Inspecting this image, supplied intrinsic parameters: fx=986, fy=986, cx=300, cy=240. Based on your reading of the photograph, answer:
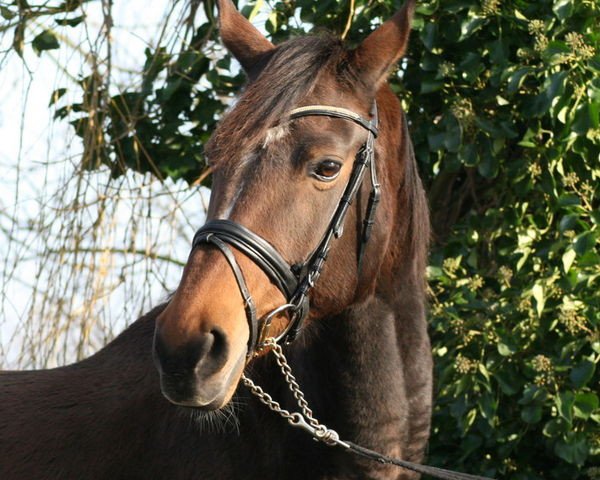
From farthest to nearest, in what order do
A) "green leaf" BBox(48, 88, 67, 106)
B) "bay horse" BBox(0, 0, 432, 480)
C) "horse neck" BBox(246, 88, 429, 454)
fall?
"green leaf" BBox(48, 88, 67, 106) → "horse neck" BBox(246, 88, 429, 454) → "bay horse" BBox(0, 0, 432, 480)

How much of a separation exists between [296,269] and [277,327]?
154 millimetres

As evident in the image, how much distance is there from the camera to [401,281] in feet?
9.46

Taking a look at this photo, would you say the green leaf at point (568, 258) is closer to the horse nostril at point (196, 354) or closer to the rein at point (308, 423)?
the rein at point (308, 423)

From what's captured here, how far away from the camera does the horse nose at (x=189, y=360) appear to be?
86.0 inches

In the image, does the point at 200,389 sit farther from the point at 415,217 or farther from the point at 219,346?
the point at 415,217

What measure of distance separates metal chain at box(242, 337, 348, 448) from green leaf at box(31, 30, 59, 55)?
8.18ft

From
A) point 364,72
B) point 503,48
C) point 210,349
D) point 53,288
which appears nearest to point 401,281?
point 364,72

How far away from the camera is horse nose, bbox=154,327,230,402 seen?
7.17ft

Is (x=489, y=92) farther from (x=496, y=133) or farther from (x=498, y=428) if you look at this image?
(x=498, y=428)

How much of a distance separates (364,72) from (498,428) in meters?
1.93

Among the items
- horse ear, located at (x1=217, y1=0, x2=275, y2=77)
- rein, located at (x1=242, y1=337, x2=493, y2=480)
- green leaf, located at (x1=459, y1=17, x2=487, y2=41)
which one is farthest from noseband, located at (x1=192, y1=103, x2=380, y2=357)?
green leaf, located at (x1=459, y1=17, x2=487, y2=41)

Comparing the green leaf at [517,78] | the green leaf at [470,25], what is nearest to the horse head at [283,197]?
the green leaf at [517,78]

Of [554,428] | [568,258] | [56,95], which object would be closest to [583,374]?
[554,428]

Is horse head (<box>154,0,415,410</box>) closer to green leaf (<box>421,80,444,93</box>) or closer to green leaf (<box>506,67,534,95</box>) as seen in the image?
green leaf (<box>506,67,534,95</box>)
